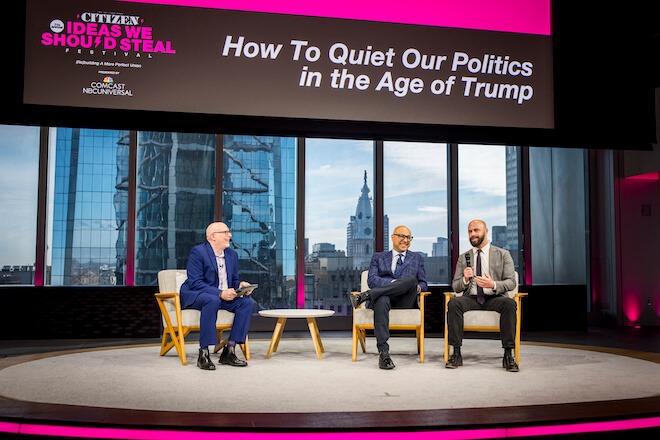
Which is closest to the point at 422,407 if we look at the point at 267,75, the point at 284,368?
the point at 284,368

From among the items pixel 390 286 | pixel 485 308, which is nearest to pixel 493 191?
pixel 485 308

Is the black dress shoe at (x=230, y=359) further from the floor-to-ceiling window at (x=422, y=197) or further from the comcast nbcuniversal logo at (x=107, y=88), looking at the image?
the floor-to-ceiling window at (x=422, y=197)

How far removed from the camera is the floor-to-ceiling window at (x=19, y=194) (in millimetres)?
7559

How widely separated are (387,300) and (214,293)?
126cm

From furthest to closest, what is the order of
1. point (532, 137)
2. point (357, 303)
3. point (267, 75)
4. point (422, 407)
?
point (532, 137), point (267, 75), point (357, 303), point (422, 407)

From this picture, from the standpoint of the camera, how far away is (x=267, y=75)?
549cm

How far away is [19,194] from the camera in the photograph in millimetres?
7617

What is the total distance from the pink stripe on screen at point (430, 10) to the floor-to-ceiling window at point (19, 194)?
128 inches

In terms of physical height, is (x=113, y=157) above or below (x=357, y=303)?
above

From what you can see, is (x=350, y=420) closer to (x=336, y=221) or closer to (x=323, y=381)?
(x=323, y=381)

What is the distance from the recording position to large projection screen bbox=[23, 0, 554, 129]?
5.18 metres

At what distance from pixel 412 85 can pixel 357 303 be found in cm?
202

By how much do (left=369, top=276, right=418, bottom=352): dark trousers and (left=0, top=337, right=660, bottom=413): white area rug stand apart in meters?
0.25

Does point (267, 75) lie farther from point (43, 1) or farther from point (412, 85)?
point (43, 1)
